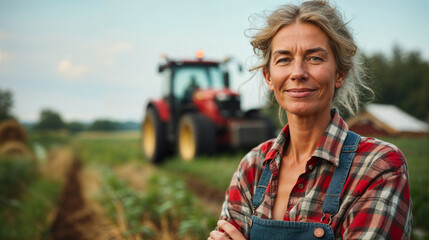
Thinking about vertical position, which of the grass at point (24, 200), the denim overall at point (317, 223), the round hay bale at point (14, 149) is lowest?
the grass at point (24, 200)

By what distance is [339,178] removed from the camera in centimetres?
119

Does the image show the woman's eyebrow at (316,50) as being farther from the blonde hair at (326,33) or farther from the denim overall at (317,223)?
the denim overall at (317,223)

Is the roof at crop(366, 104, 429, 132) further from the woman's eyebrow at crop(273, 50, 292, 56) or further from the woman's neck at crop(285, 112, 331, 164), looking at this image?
the woman's eyebrow at crop(273, 50, 292, 56)

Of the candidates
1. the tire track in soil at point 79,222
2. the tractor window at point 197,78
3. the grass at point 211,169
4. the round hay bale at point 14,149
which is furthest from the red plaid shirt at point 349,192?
the round hay bale at point 14,149

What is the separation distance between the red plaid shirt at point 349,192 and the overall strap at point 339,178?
0.05ft

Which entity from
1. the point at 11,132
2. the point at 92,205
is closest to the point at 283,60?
the point at 92,205

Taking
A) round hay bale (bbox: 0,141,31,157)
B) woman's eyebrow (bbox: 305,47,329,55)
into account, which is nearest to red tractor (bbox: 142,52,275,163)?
round hay bale (bbox: 0,141,31,157)

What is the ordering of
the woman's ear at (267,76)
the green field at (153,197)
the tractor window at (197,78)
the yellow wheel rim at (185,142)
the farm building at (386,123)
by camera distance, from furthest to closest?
the tractor window at (197,78) < the yellow wheel rim at (185,142) < the farm building at (386,123) < the green field at (153,197) < the woman's ear at (267,76)

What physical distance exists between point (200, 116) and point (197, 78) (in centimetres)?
102

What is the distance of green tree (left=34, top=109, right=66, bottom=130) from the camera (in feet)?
48.2

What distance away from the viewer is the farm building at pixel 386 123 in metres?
4.41

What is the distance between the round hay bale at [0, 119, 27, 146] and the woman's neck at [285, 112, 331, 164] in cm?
1093

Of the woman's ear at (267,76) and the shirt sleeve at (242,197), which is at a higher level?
the woman's ear at (267,76)

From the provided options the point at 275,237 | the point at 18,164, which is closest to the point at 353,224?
the point at 275,237
